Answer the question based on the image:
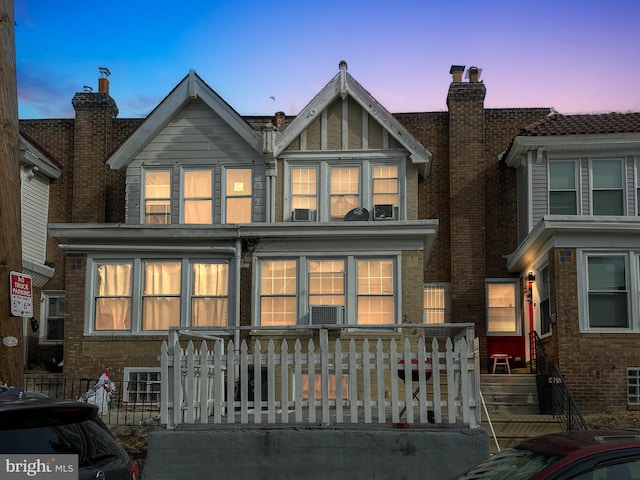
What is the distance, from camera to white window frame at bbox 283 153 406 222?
1928 cm

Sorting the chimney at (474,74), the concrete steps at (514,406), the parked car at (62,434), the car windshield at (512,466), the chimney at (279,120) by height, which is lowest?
the concrete steps at (514,406)

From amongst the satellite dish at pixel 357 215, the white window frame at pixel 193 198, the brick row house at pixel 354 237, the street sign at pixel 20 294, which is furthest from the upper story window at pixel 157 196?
the street sign at pixel 20 294

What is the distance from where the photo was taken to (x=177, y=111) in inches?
774

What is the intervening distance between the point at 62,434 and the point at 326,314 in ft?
40.0

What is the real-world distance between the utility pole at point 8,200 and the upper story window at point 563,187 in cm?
1570

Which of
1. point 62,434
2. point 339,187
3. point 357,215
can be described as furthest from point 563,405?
point 62,434

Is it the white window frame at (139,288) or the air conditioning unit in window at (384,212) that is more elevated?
the air conditioning unit in window at (384,212)

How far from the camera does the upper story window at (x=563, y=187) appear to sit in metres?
21.1

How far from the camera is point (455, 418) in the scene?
1074 cm

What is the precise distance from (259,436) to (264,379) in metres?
5.70

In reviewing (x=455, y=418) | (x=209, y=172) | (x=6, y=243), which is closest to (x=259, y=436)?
(x=455, y=418)

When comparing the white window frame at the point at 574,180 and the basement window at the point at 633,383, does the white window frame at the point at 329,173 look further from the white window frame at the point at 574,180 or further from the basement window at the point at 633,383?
the basement window at the point at 633,383

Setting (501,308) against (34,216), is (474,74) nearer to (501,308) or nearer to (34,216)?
(501,308)

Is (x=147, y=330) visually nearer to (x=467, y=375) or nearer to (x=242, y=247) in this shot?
(x=242, y=247)
